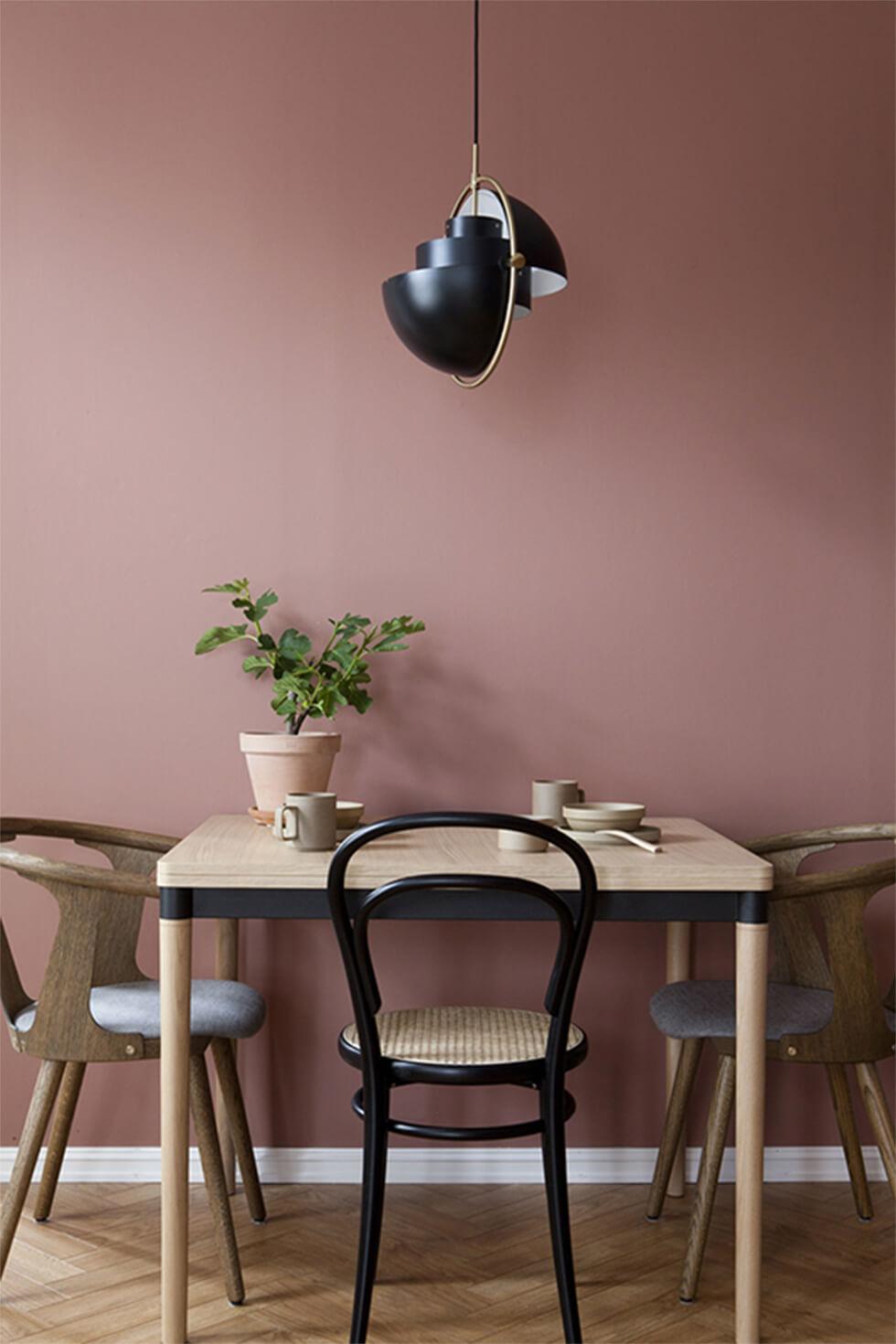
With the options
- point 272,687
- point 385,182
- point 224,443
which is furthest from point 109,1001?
point 385,182

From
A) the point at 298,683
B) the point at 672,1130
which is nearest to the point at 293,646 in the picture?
the point at 298,683

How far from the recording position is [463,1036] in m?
2.16

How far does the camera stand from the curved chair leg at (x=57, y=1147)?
2.57m

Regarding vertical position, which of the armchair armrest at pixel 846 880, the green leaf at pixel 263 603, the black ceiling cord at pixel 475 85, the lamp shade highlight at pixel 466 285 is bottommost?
the armchair armrest at pixel 846 880

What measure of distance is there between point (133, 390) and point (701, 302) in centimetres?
122

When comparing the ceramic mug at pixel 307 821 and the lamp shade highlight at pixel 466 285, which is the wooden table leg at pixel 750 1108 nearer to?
the ceramic mug at pixel 307 821

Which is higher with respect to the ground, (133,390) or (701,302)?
(701,302)

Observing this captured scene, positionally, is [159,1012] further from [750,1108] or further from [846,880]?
[846,880]

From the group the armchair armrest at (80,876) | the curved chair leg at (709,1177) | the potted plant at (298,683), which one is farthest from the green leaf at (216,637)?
the curved chair leg at (709,1177)

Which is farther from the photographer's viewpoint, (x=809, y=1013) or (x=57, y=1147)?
(x=57, y=1147)

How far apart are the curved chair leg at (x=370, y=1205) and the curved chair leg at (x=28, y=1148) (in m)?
0.59

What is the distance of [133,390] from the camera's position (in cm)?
288

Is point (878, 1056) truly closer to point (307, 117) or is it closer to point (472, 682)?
point (472, 682)

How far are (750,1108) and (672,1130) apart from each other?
2.02ft
